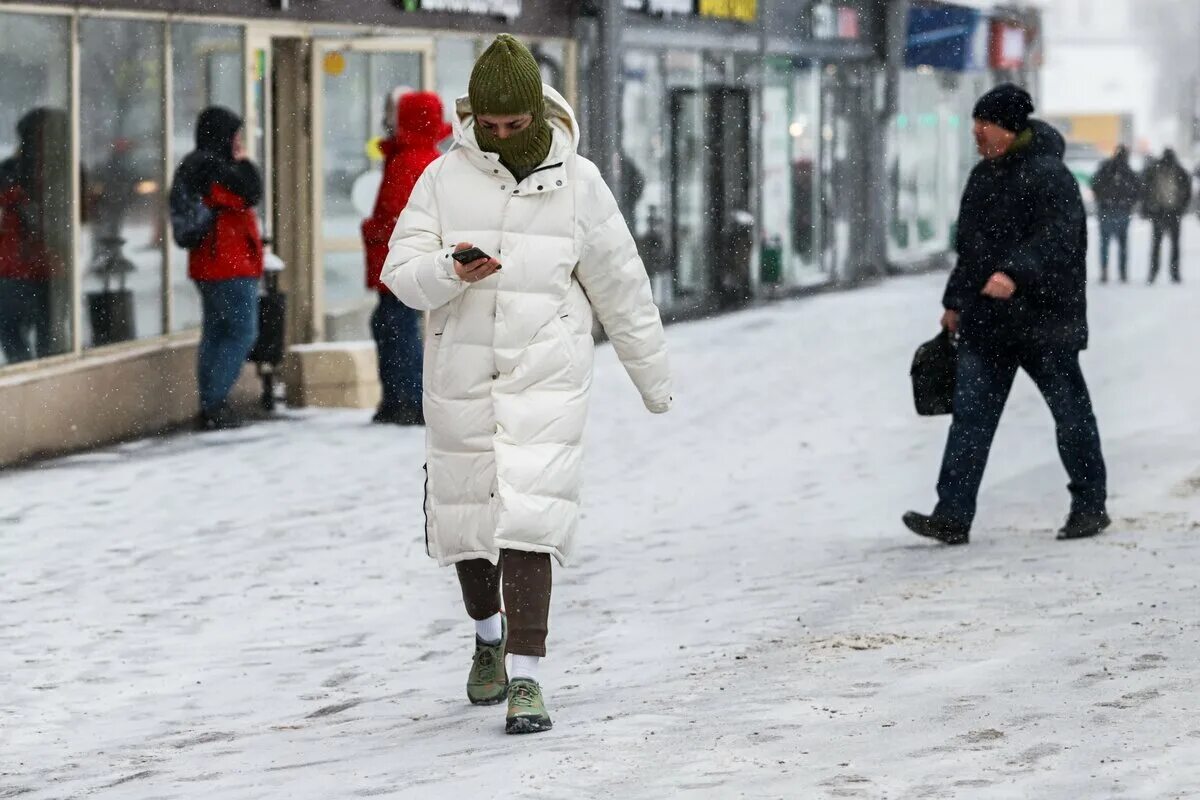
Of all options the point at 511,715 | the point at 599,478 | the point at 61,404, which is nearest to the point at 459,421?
the point at 511,715

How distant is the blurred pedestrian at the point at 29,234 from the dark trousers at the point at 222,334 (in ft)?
3.26

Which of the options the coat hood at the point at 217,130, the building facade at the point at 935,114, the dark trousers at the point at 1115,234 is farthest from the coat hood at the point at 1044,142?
the building facade at the point at 935,114

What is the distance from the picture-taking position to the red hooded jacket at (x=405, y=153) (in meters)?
12.7

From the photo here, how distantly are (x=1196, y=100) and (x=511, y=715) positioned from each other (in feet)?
170

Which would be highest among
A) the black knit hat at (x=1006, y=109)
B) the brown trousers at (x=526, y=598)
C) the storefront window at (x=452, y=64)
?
the storefront window at (x=452, y=64)

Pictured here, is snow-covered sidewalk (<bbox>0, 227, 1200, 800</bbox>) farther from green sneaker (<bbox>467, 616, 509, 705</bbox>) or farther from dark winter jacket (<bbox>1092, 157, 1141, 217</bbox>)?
dark winter jacket (<bbox>1092, 157, 1141, 217</bbox>)

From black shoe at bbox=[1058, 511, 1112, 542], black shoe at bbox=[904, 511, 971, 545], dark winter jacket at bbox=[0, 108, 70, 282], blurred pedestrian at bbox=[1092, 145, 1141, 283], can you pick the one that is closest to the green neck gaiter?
black shoe at bbox=[904, 511, 971, 545]

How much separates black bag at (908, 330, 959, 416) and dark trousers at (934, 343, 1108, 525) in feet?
0.55

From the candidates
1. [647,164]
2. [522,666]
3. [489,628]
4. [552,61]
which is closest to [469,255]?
[522,666]

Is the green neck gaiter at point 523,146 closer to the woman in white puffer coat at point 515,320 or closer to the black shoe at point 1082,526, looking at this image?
the woman in white puffer coat at point 515,320

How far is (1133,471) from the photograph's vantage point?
36.5ft

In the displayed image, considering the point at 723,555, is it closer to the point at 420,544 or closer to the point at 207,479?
the point at 420,544

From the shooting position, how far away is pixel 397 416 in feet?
44.8

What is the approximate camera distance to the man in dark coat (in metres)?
8.80
